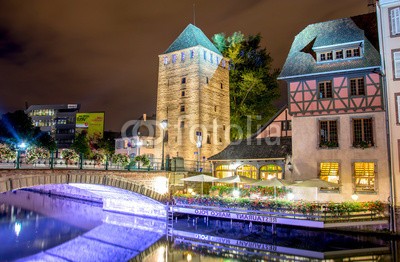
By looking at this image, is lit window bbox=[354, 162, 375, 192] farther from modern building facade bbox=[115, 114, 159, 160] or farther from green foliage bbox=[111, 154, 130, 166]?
modern building facade bbox=[115, 114, 159, 160]

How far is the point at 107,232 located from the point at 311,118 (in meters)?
16.2

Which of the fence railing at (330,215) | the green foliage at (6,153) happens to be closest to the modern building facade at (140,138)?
the green foliage at (6,153)

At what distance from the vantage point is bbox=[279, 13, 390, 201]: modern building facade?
22.3m

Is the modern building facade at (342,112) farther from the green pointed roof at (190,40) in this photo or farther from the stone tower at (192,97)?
the green pointed roof at (190,40)

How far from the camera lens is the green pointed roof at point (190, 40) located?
146ft

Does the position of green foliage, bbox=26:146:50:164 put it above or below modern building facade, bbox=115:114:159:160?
below

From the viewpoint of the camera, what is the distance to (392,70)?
21.4m

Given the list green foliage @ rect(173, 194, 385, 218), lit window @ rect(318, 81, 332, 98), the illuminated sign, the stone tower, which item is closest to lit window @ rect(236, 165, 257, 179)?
green foliage @ rect(173, 194, 385, 218)

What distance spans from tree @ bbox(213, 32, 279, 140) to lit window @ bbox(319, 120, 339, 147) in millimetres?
21096

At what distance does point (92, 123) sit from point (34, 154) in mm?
53244

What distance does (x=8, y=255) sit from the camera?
18156mm

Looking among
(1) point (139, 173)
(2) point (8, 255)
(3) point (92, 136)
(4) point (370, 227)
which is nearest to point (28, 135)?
(3) point (92, 136)

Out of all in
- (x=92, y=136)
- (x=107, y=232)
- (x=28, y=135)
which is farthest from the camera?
(x=92, y=136)

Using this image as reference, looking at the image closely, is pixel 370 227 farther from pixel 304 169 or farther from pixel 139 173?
pixel 139 173
